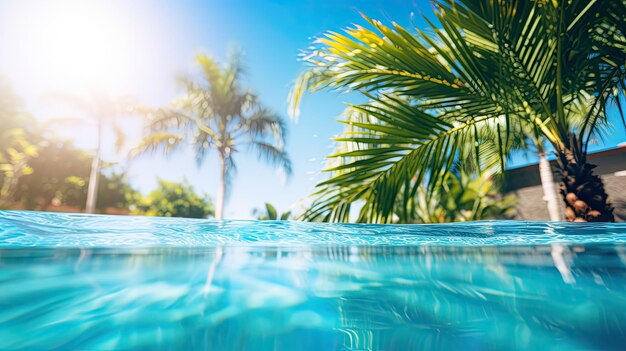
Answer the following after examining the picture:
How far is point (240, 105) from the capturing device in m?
12.7

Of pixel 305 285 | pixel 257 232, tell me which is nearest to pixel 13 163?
pixel 257 232

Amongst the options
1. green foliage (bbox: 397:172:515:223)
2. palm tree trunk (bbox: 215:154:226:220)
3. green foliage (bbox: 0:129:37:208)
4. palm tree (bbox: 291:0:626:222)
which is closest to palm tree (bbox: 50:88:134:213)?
green foliage (bbox: 0:129:37:208)

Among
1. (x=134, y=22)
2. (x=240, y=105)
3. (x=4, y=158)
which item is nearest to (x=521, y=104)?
(x=240, y=105)

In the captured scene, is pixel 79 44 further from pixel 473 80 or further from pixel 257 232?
pixel 473 80

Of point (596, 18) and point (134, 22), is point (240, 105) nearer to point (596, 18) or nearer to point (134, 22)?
point (134, 22)

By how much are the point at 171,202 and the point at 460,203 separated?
1636 centimetres

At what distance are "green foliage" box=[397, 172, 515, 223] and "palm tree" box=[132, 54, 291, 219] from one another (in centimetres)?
510

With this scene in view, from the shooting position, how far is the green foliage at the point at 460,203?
8646 millimetres

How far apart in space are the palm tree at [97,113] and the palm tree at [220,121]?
306 centimetres

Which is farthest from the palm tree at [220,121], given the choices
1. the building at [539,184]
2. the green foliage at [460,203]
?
the building at [539,184]

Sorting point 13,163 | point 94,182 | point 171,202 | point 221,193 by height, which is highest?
point 13,163

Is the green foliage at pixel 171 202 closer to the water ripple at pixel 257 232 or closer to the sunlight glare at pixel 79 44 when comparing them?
the sunlight glare at pixel 79 44

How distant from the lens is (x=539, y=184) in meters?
9.48

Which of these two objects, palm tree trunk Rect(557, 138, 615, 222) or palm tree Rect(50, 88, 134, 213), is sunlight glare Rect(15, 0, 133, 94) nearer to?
palm tree Rect(50, 88, 134, 213)
